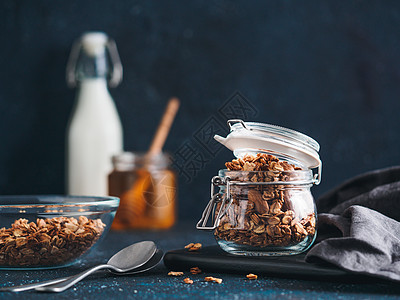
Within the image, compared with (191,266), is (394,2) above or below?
above

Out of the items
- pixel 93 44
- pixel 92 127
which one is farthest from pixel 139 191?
pixel 93 44

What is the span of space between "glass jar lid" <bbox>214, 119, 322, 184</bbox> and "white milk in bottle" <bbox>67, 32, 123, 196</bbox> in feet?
2.33

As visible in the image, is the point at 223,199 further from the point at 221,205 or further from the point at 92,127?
the point at 92,127

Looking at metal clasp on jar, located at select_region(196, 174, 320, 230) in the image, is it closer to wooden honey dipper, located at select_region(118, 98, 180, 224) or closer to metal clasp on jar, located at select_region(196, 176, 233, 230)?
metal clasp on jar, located at select_region(196, 176, 233, 230)

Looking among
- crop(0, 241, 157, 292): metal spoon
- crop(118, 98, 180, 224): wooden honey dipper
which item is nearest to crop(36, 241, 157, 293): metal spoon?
crop(0, 241, 157, 292): metal spoon

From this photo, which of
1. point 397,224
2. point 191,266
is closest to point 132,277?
point 191,266

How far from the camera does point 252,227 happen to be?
0.80m

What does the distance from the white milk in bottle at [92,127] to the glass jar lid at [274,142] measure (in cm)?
71

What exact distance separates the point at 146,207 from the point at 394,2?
0.96m

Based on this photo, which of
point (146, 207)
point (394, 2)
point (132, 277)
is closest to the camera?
point (132, 277)

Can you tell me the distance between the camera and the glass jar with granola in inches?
31.7

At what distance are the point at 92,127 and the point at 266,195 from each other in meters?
0.79

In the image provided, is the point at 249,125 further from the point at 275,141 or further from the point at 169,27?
the point at 169,27

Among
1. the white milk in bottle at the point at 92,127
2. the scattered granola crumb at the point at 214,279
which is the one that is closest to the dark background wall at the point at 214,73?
the white milk in bottle at the point at 92,127
